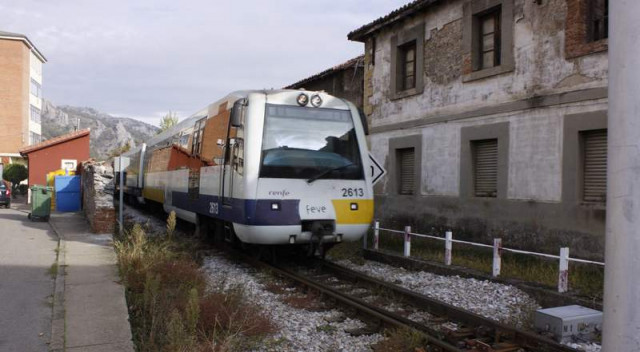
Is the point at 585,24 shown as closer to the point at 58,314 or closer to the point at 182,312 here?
the point at 182,312

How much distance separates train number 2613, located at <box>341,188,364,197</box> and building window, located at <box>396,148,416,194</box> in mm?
5525

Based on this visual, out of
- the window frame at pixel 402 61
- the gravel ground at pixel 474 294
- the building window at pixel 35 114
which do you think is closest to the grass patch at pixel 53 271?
the gravel ground at pixel 474 294

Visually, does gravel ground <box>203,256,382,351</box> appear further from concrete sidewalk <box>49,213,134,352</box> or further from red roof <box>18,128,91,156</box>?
red roof <box>18,128,91,156</box>

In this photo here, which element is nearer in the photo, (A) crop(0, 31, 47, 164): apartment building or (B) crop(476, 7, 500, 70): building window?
(B) crop(476, 7, 500, 70): building window

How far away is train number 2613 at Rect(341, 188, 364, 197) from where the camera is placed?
8.88m

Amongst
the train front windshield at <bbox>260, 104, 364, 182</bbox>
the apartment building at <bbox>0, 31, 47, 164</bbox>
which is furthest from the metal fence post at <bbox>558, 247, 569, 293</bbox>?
the apartment building at <bbox>0, 31, 47, 164</bbox>

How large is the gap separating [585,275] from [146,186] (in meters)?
15.0

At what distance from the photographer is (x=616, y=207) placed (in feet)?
7.99

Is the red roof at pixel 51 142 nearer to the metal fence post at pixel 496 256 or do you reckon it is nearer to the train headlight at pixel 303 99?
the train headlight at pixel 303 99

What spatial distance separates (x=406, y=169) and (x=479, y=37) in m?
4.08

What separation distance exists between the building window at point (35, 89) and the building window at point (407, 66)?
2337 inches

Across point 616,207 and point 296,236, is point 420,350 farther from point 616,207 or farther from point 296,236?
point 296,236

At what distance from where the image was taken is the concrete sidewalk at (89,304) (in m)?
4.90

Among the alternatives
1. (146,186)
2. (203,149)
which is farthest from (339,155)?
(146,186)
